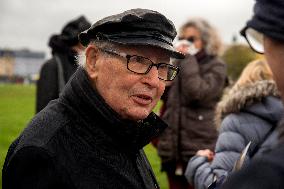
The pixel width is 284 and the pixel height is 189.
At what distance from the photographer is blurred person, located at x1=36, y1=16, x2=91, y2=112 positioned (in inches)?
213

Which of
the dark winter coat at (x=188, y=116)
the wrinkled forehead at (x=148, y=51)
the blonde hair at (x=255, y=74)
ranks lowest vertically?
the dark winter coat at (x=188, y=116)

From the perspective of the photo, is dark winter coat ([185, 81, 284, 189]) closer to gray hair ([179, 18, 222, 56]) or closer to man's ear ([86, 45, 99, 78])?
man's ear ([86, 45, 99, 78])

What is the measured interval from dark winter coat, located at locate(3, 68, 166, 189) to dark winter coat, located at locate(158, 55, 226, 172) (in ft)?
9.89

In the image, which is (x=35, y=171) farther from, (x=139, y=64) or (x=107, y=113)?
(x=139, y=64)

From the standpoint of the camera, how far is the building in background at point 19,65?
133500 mm

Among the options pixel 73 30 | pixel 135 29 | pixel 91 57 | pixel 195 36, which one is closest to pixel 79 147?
pixel 91 57

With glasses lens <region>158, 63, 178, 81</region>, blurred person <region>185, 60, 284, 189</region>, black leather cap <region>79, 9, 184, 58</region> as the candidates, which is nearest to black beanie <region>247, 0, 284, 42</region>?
black leather cap <region>79, 9, 184, 58</region>

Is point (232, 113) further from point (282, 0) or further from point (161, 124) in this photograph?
point (282, 0)

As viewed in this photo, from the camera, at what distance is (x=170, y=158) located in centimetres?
545

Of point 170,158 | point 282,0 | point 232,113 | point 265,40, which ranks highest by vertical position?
point 282,0

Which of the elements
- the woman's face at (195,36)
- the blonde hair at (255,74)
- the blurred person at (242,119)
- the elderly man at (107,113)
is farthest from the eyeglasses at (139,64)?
the woman's face at (195,36)

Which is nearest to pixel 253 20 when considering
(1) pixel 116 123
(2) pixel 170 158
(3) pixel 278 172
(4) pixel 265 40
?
(4) pixel 265 40

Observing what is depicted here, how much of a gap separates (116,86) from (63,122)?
30 centimetres

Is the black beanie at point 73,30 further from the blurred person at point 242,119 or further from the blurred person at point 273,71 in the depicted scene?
the blurred person at point 273,71
